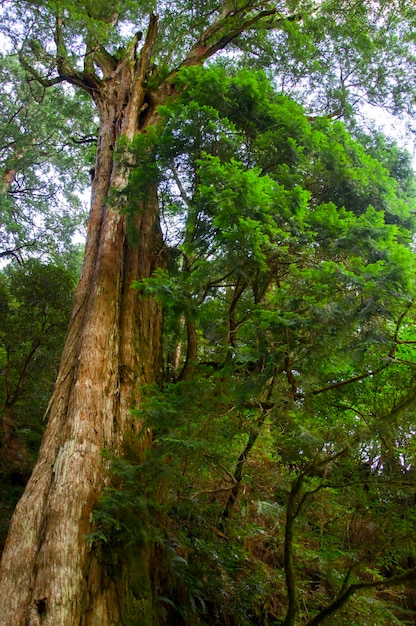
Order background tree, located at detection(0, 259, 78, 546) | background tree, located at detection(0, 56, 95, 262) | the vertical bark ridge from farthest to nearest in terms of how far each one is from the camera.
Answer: background tree, located at detection(0, 56, 95, 262) < background tree, located at detection(0, 259, 78, 546) < the vertical bark ridge

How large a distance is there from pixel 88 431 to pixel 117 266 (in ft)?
7.92

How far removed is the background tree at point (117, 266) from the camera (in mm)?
3463

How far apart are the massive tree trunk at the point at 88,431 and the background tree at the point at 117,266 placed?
1 centimetres

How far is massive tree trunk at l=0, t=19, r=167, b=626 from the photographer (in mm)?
3311

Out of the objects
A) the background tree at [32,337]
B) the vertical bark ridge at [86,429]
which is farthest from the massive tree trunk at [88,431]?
the background tree at [32,337]

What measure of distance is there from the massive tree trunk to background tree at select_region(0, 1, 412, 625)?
12 millimetres

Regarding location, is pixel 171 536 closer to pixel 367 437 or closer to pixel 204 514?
pixel 204 514

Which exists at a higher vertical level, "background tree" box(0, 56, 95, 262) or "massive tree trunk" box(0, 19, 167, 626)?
"background tree" box(0, 56, 95, 262)

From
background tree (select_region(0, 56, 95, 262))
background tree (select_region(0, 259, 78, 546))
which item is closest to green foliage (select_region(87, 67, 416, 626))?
background tree (select_region(0, 259, 78, 546))

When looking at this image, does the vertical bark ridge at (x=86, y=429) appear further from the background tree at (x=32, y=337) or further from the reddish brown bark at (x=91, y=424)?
the background tree at (x=32, y=337)

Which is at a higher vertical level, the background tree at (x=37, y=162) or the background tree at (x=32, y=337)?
the background tree at (x=37, y=162)

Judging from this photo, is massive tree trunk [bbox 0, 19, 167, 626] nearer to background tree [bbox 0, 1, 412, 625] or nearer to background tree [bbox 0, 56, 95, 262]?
background tree [bbox 0, 1, 412, 625]

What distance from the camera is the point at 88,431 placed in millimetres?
4289

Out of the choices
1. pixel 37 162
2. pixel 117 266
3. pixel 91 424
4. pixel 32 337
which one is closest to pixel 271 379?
pixel 91 424
